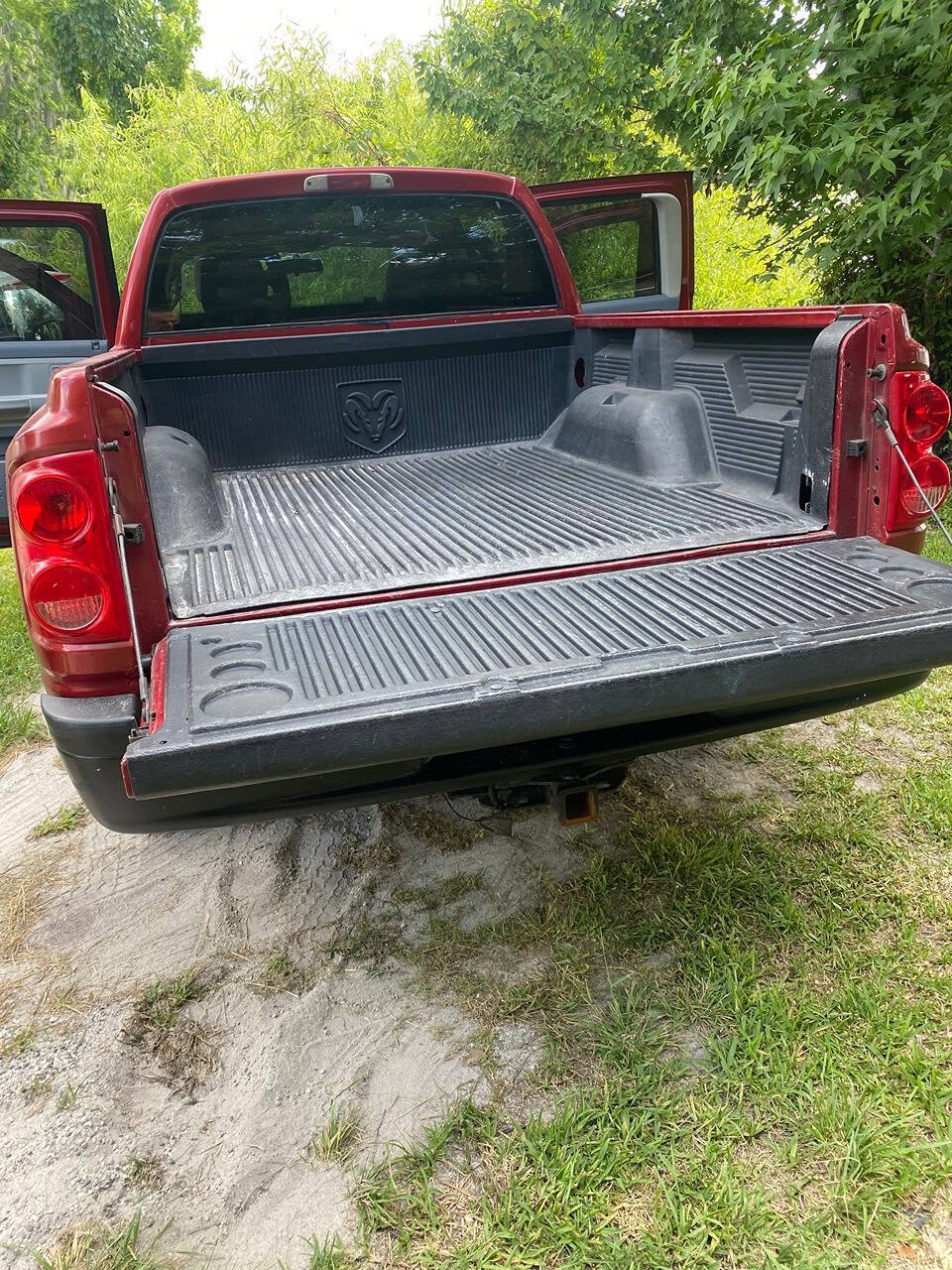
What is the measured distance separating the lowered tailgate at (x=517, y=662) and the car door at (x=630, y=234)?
331 centimetres

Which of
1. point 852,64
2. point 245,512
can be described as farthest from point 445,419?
point 852,64

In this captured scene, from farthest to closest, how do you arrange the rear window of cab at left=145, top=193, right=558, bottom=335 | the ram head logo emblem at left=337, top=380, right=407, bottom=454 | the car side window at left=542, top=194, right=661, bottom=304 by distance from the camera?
the car side window at left=542, top=194, right=661, bottom=304 → the ram head logo emblem at left=337, top=380, right=407, bottom=454 → the rear window of cab at left=145, top=193, right=558, bottom=335

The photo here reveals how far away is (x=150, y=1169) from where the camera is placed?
1.97 metres

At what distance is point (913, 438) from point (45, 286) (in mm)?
3937

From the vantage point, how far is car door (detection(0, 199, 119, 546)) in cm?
430

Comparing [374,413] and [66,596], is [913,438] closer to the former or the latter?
[66,596]

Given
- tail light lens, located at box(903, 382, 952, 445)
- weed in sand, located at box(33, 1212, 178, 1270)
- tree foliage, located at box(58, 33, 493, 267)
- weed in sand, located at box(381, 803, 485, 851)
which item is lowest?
weed in sand, located at box(381, 803, 485, 851)

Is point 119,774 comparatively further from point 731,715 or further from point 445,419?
point 445,419

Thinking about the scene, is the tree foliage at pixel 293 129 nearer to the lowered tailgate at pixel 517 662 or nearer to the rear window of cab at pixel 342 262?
the rear window of cab at pixel 342 262

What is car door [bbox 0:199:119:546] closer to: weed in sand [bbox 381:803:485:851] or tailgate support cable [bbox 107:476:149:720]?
weed in sand [bbox 381:803:485:851]

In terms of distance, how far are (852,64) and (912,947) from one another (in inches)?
195

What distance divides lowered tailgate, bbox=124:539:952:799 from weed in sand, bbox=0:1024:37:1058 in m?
1.11

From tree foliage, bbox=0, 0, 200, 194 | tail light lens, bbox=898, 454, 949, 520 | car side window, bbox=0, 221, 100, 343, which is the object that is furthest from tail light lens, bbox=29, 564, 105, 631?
tree foliage, bbox=0, 0, 200, 194

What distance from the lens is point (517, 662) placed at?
6.20 ft
